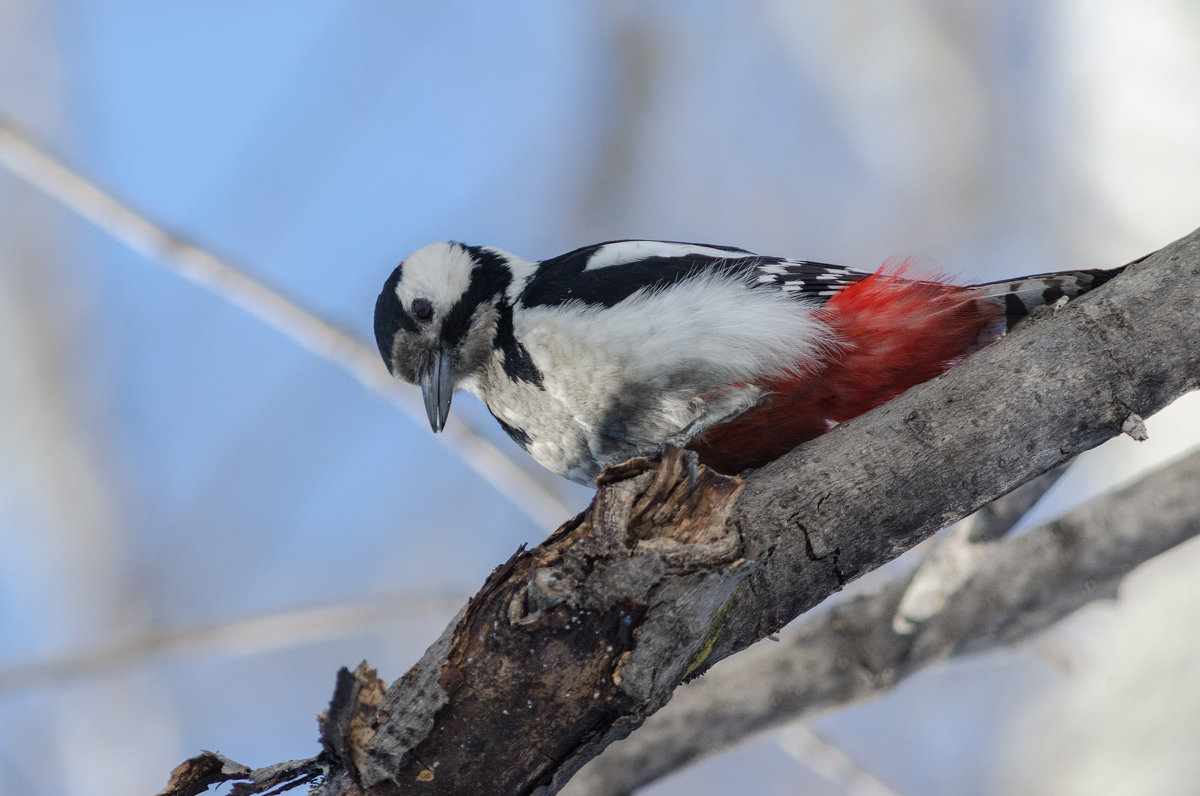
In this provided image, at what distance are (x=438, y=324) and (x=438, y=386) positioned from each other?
9.1 inches

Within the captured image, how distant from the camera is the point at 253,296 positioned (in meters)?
3.16

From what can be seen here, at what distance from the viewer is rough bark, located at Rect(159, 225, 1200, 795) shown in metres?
1.81

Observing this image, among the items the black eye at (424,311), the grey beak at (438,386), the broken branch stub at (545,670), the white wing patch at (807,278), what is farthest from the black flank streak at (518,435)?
the broken branch stub at (545,670)

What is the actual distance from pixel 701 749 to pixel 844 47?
5978 millimetres

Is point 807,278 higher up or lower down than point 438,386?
lower down

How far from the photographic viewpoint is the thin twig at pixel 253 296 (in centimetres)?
294

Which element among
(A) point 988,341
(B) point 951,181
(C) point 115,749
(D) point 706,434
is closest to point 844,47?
(B) point 951,181


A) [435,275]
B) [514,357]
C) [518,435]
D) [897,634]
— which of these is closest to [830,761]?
[897,634]

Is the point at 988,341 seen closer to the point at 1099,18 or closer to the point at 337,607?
the point at 337,607

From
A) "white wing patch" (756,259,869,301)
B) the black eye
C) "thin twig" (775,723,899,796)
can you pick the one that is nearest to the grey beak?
the black eye

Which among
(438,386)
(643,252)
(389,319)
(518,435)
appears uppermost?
(389,319)

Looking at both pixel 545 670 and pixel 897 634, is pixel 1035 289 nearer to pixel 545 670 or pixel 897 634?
pixel 897 634

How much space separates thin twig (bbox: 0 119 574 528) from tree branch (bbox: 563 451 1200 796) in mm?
831

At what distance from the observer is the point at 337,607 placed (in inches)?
138
